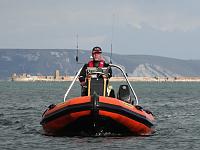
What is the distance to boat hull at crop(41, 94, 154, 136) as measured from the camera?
18.3 m

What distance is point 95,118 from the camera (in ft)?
60.5

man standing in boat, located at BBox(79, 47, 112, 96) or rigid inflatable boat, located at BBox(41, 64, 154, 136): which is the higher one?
man standing in boat, located at BBox(79, 47, 112, 96)

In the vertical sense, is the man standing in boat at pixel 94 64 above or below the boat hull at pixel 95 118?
above

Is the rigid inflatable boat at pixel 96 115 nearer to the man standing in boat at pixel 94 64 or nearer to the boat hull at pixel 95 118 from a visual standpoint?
the boat hull at pixel 95 118

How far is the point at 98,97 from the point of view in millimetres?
18297

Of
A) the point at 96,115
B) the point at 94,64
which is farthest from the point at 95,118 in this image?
the point at 94,64

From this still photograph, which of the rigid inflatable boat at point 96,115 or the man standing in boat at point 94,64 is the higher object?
the man standing in boat at point 94,64

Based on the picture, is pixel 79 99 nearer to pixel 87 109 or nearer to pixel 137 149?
pixel 87 109

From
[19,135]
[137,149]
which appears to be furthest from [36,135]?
[137,149]

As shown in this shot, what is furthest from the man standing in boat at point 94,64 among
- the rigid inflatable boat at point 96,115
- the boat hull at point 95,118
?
the boat hull at point 95,118

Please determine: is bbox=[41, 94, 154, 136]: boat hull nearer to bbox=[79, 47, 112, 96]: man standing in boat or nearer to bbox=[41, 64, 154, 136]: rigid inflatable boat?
bbox=[41, 64, 154, 136]: rigid inflatable boat

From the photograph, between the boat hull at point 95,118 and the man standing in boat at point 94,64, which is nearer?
the boat hull at point 95,118

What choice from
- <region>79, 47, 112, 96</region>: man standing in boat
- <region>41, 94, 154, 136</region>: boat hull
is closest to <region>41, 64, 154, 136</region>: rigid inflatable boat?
<region>41, 94, 154, 136</region>: boat hull

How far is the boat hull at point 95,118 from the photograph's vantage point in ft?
60.0
